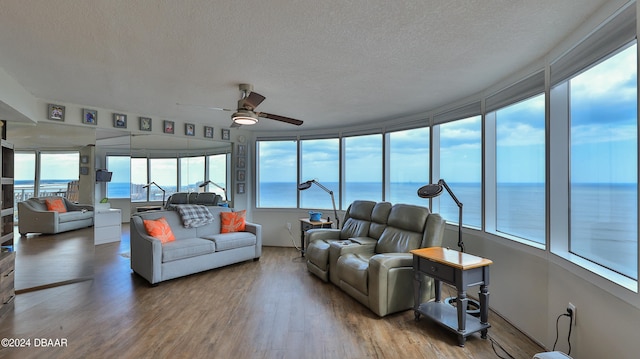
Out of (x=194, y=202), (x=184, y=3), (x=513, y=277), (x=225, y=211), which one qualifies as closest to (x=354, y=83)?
(x=184, y=3)

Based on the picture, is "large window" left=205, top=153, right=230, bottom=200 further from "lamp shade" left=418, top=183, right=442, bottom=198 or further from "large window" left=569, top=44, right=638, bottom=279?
"large window" left=569, top=44, right=638, bottom=279

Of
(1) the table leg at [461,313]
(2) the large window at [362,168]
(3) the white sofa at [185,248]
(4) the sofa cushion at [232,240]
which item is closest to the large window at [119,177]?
(3) the white sofa at [185,248]

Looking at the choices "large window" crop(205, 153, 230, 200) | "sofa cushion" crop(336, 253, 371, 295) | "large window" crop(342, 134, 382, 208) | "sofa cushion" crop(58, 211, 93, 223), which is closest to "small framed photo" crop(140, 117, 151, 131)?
"large window" crop(205, 153, 230, 200)

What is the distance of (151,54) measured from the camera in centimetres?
230

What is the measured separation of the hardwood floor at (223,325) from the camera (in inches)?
86.8

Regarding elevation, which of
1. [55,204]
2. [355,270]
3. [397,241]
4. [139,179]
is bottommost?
[355,270]

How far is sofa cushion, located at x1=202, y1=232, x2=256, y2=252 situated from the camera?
4.20 m

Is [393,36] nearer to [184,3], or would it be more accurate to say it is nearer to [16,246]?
[184,3]

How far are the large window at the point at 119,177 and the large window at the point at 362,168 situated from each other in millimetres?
3684

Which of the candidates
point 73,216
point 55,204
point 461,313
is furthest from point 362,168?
point 55,204

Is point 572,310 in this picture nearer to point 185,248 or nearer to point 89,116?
point 185,248

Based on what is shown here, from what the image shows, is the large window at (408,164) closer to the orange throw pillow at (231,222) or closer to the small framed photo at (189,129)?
the orange throw pillow at (231,222)

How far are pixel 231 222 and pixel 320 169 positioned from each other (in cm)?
201

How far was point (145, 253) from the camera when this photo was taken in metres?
3.62
